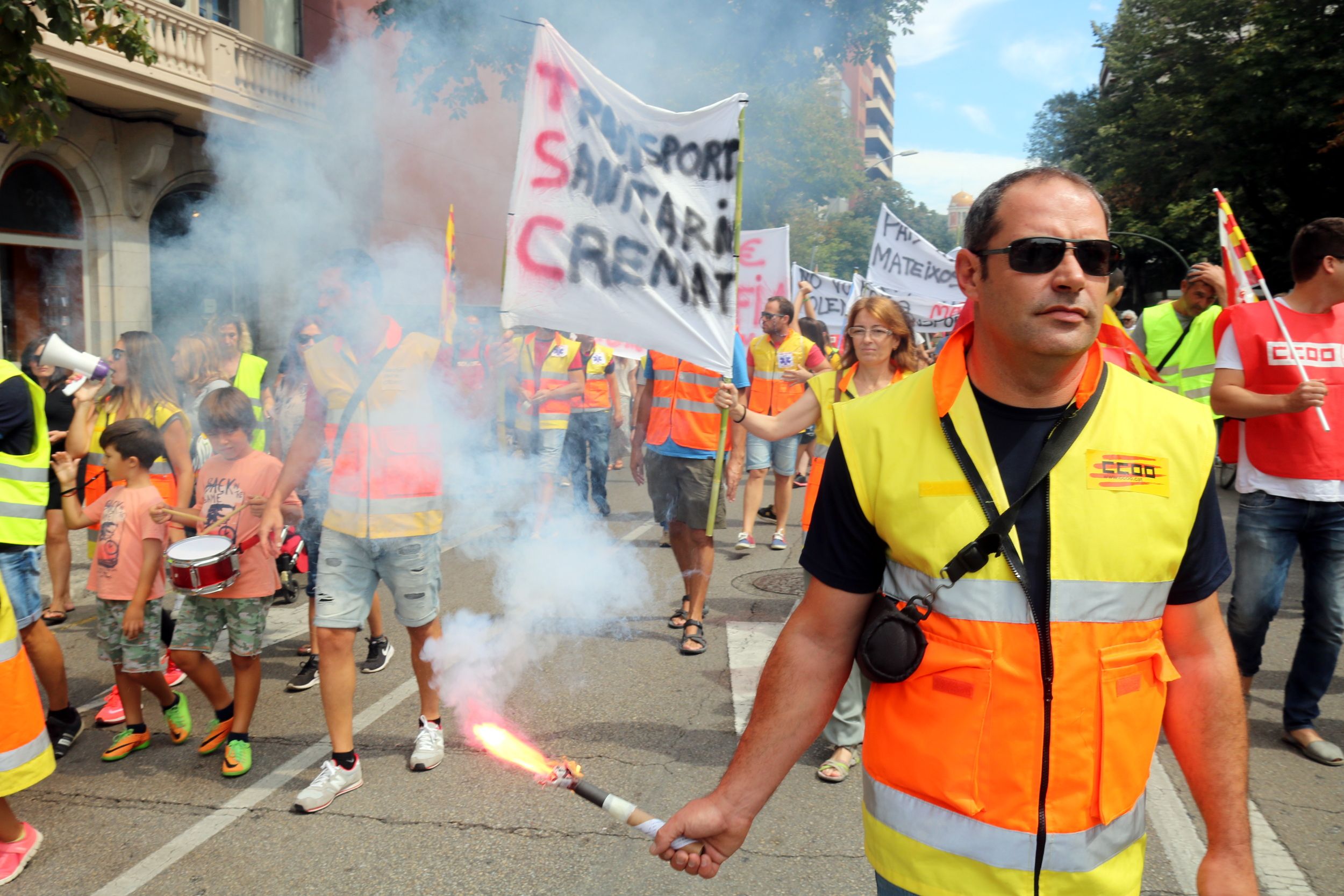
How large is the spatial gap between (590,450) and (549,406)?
0.70 meters

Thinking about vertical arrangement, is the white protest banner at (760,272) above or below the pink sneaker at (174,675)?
above

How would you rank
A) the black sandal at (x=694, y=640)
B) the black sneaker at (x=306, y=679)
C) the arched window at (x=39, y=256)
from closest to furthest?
the black sneaker at (x=306, y=679) < the black sandal at (x=694, y=640) < the arched window at (x=39, y=256)

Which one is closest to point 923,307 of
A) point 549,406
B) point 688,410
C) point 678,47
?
point 678,47

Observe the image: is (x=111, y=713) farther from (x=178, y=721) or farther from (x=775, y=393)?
(x=775, y=393)

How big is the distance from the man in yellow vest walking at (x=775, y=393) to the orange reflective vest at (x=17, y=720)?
19.1ft

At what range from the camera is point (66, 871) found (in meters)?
3.41

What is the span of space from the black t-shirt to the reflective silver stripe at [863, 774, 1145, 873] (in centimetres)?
37

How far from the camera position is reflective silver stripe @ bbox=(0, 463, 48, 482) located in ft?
13.6

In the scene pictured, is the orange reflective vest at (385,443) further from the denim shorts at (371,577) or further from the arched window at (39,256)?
the arched window at (39,256)

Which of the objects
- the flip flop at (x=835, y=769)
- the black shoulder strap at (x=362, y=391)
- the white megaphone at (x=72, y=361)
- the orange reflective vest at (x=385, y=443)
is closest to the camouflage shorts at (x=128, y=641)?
the orange reflective vest at (x=385, y=443)

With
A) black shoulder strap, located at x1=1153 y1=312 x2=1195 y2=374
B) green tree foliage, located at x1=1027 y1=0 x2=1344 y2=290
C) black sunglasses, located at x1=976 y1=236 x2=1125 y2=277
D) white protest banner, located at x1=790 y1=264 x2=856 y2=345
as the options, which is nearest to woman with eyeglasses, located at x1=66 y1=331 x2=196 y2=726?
black sunglasses, located at x1=976 y1=236 x2=1125 y2=277

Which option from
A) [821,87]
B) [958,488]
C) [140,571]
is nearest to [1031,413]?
[958,488]

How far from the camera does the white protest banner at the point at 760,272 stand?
41.1 ft

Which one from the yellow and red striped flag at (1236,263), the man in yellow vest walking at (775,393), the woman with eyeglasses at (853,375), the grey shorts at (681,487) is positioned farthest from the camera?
the man in yellow vest walking at (775,393)
